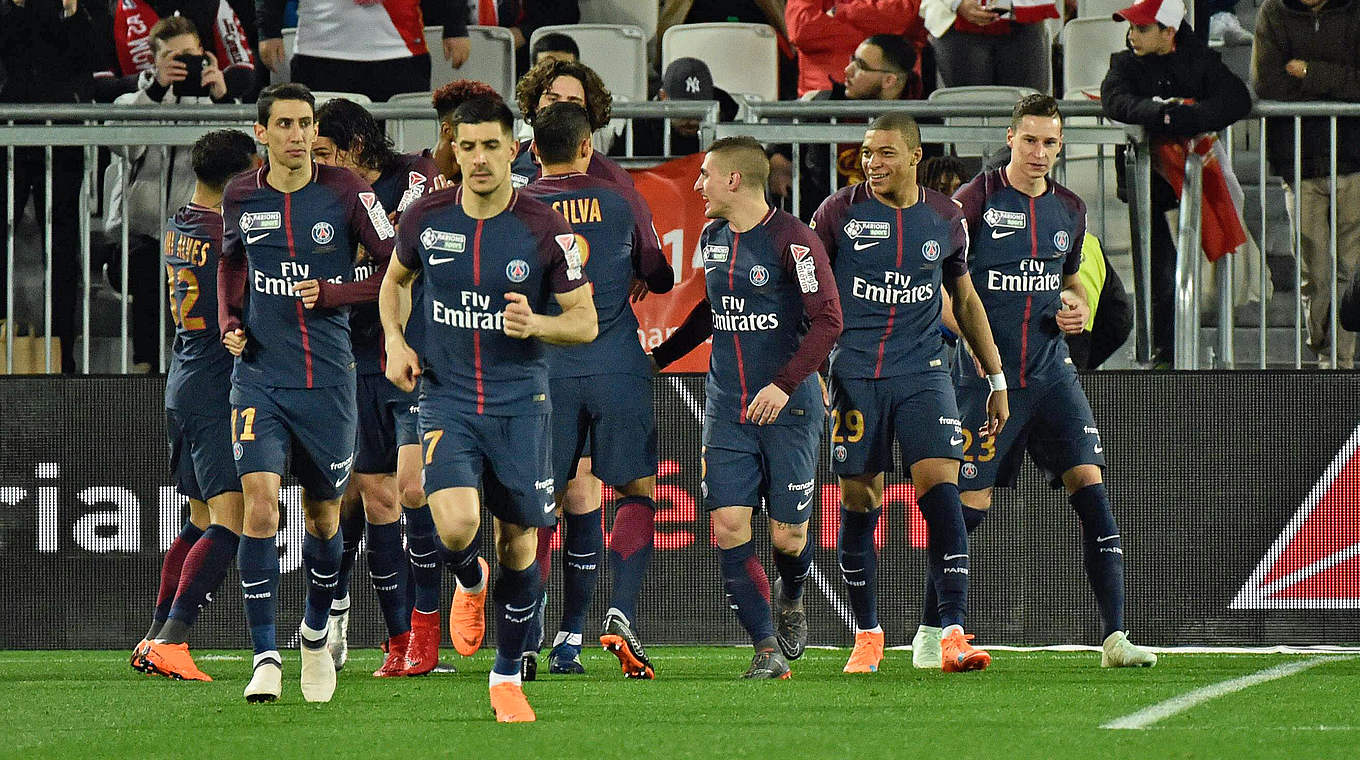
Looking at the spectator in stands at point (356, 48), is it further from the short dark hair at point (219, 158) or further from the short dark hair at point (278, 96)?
the short dark hair at point (278, 96)

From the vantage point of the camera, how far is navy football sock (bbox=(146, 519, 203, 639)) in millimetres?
8688

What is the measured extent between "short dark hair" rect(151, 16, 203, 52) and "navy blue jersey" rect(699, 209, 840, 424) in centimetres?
497

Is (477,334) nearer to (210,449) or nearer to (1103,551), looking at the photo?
(210,449)

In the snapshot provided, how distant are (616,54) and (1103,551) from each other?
582 cm

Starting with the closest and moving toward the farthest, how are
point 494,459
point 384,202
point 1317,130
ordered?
point 494,459
point 384,202
point 1317,130

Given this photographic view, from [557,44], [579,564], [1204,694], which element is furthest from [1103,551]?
[557,44]

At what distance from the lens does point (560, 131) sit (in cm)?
771

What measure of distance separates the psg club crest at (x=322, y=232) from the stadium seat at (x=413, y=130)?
2611 millimetres

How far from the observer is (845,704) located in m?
6.87

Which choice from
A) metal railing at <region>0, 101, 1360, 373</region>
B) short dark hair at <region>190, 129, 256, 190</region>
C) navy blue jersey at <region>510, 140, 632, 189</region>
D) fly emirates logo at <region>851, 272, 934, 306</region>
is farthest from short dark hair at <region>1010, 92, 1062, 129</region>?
short dark hair at <region>190, 129, 256, 190</region>

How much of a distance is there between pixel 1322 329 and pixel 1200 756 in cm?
542

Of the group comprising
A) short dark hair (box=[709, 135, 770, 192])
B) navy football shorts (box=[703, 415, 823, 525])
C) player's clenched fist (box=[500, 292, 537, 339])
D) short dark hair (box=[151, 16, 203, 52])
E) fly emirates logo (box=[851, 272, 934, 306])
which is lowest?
navy football shorts (box=[703, 415, 823, 525])

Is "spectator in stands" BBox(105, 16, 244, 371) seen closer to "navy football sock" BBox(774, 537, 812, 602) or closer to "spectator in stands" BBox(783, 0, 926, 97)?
"navy football sock" BBox(774, 537, 812, 602)

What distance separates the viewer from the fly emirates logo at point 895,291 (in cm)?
807
